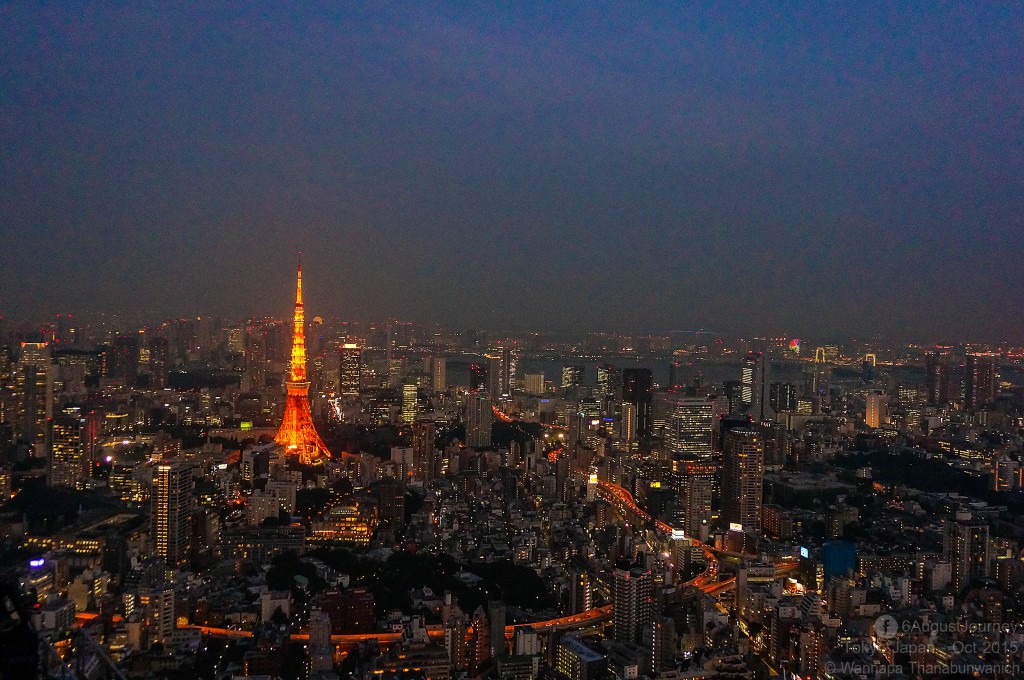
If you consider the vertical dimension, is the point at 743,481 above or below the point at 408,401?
below

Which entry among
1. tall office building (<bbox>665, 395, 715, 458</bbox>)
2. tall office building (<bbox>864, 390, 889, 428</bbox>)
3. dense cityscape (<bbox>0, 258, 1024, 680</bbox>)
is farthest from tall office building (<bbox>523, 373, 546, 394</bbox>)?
tall office building (<bbox>864, 390, 889, 428</bbox>)

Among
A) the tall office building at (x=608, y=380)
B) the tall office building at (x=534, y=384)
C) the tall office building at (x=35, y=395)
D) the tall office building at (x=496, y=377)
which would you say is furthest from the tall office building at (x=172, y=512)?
the tall office building at (x=534, y=384)

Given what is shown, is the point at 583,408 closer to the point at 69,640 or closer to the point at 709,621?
the point at 709,621

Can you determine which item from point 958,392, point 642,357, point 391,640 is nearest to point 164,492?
point 391,640

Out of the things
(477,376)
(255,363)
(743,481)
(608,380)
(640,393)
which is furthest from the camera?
(477,376)

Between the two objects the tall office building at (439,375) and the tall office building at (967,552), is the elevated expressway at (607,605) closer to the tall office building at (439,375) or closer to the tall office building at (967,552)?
the tall office building at (967,552)

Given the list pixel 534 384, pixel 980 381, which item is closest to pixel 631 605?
pixel 980 381

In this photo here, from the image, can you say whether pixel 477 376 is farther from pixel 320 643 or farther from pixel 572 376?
pixel 320 643
